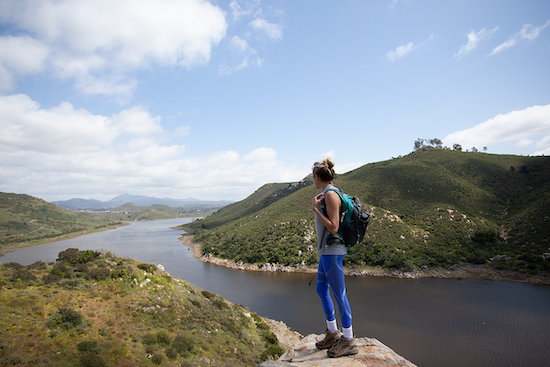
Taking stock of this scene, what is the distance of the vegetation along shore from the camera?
39.2 m

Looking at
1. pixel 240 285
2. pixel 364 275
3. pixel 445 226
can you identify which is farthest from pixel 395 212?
pixel 240 285

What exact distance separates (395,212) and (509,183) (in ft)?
101

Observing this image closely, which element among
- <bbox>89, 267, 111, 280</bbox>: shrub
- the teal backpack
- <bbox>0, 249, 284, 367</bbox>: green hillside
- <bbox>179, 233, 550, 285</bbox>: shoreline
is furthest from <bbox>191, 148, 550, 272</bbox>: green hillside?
the teal backpack

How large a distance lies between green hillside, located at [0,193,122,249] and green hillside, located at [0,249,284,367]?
9192 cm

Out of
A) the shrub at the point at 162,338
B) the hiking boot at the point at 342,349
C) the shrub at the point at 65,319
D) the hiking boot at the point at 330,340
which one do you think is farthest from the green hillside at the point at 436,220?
the hiking boot at the point at 342,349

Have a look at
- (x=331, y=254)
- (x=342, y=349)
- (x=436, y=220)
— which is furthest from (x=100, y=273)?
(x=436, y=220)

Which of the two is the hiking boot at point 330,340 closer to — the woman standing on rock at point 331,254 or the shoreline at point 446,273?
the woman standing on rock at point 331,254

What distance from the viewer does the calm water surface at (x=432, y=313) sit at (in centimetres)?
2022

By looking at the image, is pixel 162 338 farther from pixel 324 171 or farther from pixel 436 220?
pixel 436 220

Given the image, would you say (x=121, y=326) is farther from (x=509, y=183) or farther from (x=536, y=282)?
(x=509, y=183)

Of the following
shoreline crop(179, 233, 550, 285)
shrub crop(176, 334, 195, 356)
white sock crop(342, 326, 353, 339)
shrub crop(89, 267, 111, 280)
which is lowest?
shoreline crop(179, 233, 550, 285)

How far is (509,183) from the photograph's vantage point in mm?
57094

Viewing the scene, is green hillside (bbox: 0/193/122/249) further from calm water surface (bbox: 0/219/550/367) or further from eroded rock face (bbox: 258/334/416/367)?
eroded rock face (bbox: 258/334/416/367)

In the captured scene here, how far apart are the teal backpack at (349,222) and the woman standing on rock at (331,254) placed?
0.07 m
